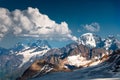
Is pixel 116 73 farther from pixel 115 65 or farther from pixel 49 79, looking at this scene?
pixel 49 79

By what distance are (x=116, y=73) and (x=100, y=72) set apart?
10711 millimetres

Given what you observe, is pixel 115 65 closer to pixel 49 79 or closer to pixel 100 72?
pixel 100 72

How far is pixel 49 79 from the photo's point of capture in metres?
133

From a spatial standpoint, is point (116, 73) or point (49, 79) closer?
point (116, 73)

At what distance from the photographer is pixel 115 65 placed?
13562 cm

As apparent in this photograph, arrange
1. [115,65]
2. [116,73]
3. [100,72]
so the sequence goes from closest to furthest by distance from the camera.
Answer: [116,73] → [100,72] → [115,65]

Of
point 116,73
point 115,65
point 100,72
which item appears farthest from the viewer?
point 115,65

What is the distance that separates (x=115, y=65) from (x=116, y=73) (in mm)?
18222

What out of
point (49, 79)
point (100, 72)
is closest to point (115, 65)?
point (100, 72)

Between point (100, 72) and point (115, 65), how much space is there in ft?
37.8

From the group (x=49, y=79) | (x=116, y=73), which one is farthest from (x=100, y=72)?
(x=49, y=79)

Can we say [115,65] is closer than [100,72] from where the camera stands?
No

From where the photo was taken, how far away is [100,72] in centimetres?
12725

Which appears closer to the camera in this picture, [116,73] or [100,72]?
[116,73]
